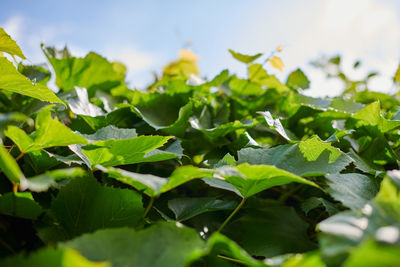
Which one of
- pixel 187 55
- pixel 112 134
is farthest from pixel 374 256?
pixel 187 55

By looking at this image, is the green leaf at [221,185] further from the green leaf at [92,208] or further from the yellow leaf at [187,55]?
the yellow leaf at [187,55]

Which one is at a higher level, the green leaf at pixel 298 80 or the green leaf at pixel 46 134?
the green leaf at pixel 46 134

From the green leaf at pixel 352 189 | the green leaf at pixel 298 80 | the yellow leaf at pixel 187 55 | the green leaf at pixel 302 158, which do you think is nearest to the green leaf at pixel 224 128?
the green leaf at pixel 302 158

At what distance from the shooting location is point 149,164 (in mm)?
674

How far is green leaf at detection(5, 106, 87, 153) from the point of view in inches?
16.4

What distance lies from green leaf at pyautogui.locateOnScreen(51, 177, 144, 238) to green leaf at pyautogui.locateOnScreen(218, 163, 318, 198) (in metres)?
0.15

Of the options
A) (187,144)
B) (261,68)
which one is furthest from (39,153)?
(261,68)

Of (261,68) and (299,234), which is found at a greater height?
(261,68)

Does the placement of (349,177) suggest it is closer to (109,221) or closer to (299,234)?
(299,234)

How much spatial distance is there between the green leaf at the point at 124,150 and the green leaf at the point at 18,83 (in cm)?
14

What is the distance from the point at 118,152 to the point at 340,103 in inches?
24.7

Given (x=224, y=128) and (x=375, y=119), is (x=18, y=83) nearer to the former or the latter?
(x=224, y=128)

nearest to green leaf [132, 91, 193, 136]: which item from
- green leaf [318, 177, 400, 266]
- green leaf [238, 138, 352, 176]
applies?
green leaf [238, 138, 352, 176]

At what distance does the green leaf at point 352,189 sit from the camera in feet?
1.41
